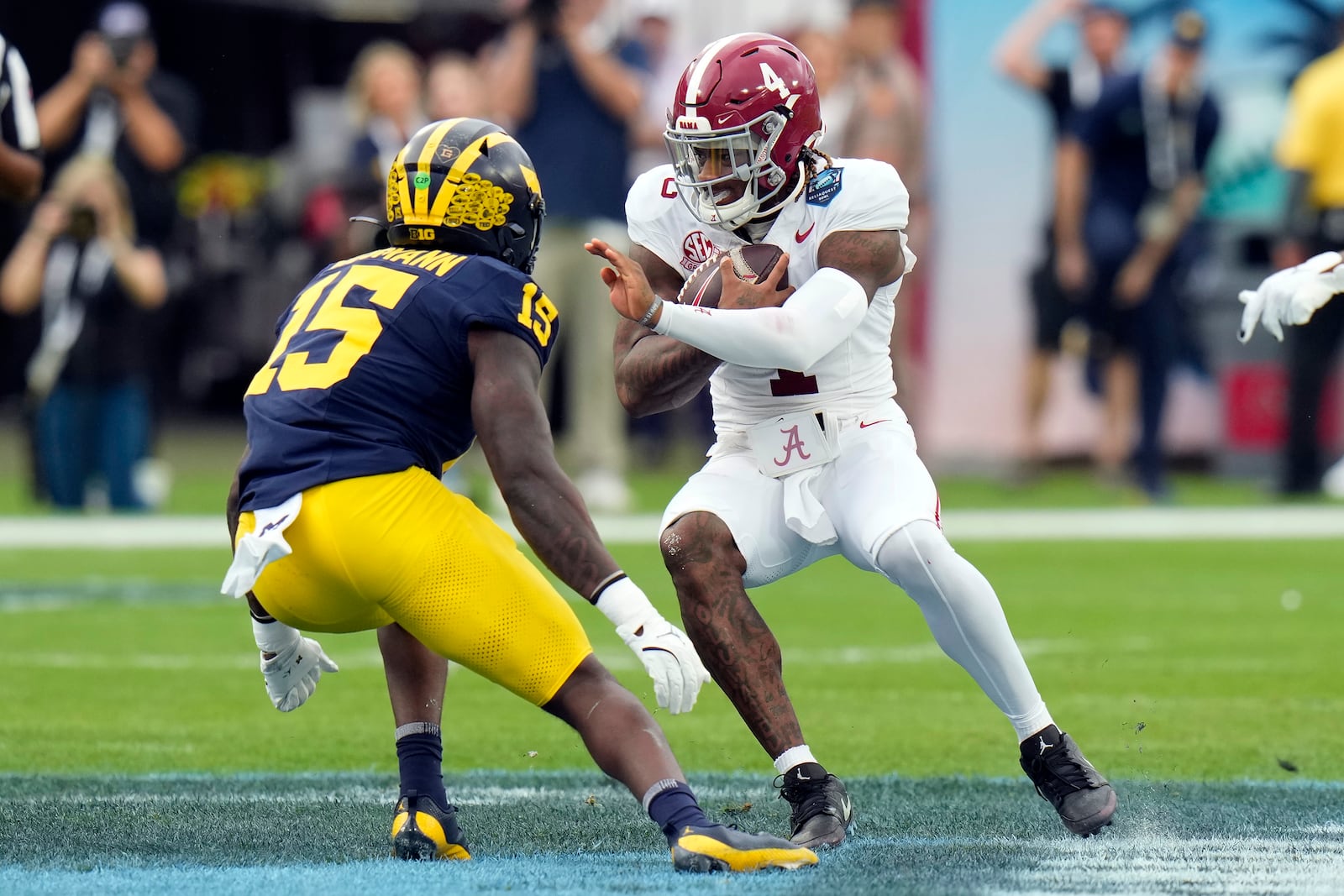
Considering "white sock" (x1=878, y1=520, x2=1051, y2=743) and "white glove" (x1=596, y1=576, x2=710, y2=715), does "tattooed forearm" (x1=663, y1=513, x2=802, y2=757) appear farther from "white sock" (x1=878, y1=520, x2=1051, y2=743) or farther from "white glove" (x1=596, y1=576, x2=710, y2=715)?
"white glove" (x1=596, y1=576, x2=710, y2=715)

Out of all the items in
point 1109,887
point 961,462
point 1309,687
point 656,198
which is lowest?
point 961,462

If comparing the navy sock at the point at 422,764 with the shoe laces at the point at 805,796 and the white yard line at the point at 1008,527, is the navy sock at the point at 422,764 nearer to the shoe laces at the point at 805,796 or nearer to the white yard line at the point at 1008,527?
the shoe laces at the point at 805,796

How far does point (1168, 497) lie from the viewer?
11789 mm

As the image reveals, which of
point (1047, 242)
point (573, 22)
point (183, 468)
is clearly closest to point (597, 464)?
point (573, 22)

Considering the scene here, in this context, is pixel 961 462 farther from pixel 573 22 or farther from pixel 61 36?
pixel 61 36

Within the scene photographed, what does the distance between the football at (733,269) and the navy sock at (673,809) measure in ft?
3.52

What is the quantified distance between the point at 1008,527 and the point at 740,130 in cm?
641

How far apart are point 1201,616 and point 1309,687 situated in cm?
151

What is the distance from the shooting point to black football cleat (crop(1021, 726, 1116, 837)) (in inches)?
163

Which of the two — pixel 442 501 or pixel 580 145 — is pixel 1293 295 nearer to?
pixel 442 501

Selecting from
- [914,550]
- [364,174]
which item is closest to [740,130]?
[914,550]

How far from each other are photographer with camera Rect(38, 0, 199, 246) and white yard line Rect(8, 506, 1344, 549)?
77.3 inches

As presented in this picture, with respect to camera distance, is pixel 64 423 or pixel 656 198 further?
pixel 64 423

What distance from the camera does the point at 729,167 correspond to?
4.41 meters
